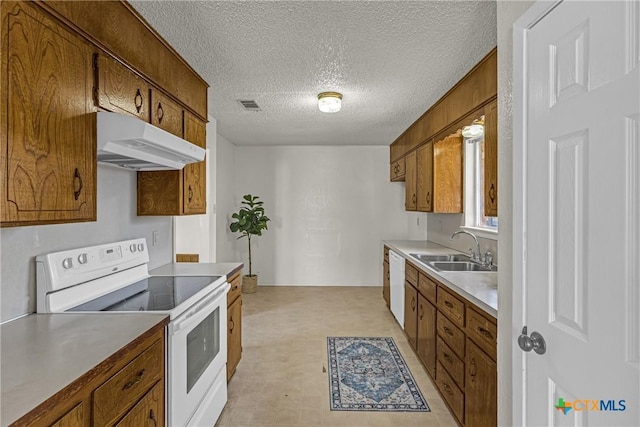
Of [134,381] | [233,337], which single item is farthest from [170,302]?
[233,337]

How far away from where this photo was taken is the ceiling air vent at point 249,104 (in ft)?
11.0

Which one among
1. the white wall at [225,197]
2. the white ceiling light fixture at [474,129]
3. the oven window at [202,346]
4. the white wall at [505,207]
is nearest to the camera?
the white wall at [505,207]

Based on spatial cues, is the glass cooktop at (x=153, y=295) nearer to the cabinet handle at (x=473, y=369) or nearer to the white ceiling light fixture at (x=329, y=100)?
the cabinet handle at (x=473, y=369)

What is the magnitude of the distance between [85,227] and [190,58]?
1.25 m

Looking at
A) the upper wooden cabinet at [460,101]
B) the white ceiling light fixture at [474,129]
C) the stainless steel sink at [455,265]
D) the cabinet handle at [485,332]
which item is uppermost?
the upper wooden cabinet at [460,101]

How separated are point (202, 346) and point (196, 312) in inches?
10.1

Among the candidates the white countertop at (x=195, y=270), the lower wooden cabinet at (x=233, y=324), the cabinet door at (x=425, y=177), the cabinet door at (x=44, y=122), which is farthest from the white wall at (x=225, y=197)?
the cabinet door at (x=44, y=122)

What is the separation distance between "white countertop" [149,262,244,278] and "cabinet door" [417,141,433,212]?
2096 mm

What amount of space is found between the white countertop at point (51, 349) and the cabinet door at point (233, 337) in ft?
3.73

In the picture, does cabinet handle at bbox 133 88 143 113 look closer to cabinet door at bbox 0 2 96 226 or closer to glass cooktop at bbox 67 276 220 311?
cabinet door at bbox 0 2 96 226

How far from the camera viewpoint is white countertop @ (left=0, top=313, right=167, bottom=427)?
3.15 ft

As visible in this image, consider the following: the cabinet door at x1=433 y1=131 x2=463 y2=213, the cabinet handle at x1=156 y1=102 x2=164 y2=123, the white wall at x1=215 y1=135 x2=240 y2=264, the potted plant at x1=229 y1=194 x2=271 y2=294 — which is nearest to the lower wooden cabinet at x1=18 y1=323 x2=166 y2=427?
the cabinet handle at x1=156 y1=102 x2=164 y2=123

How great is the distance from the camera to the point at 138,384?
4.56ft
